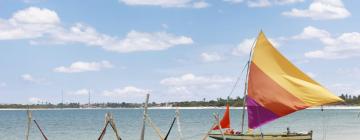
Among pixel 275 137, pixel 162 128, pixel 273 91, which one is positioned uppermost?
pixel 273 91

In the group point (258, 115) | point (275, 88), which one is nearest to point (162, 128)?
point (258, 115)

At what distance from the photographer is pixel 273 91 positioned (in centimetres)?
3625

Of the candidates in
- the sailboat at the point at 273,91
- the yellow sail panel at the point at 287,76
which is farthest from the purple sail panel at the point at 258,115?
the yellow sail panel at the point at 287,76

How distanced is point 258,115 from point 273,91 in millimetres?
1726

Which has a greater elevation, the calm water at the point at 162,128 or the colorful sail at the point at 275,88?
the colorful sail at the point at 275,88

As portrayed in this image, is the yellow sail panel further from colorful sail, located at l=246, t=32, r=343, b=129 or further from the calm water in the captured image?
the calm water

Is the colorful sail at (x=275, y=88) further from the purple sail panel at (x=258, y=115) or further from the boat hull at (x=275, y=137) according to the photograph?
the boat hull at (x=275, y=137)

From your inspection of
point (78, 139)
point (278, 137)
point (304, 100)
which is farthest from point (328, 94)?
point (78, 139)

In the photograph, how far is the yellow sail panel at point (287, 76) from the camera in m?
34.6

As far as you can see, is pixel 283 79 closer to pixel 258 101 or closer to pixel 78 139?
pixel 258 101

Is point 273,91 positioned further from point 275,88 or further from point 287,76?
point 287,76

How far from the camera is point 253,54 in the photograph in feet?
124

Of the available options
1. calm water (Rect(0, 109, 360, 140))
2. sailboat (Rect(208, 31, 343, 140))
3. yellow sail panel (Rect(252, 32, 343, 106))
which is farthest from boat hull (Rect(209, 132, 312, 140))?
calm water (Rect(0, 109, 360, 140))

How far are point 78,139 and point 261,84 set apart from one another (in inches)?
1118
